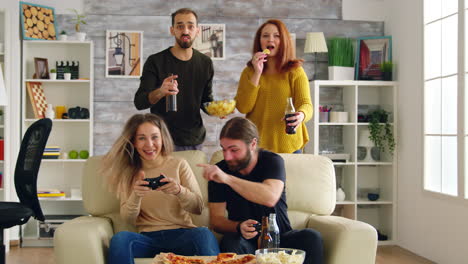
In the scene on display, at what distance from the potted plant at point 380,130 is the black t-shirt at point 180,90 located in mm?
2673

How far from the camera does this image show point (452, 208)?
487cm

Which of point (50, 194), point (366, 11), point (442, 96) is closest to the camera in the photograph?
point (442, 96)

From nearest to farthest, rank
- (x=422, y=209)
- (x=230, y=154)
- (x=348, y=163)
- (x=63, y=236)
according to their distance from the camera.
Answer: (x=63, y=236) → (x=230, y=154) → (x=422, y=209) → (x=348, y=163)

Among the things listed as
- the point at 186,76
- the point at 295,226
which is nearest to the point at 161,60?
the point at 186,76

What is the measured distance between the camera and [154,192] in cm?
321

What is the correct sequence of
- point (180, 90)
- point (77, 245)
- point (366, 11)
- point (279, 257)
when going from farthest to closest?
point (366, 11) → point (180, 90) → point (77, 245) → point (279, 257)

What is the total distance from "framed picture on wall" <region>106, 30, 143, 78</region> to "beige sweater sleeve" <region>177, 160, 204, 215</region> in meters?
3.09

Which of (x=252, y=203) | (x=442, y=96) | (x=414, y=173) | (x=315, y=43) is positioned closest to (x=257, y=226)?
(x=252, y=203)

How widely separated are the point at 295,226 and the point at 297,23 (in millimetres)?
3370

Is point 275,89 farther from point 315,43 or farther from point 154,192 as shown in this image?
point 315,43

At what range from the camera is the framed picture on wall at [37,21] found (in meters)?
5.89

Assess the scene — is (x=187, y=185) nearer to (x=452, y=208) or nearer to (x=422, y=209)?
(x=452, y=208)

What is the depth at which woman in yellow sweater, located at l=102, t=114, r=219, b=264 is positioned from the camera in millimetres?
2988

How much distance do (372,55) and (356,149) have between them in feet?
3.23
